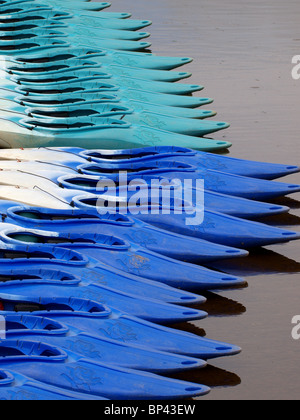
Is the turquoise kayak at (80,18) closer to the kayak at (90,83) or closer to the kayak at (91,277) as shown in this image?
the kayak at (90,83)

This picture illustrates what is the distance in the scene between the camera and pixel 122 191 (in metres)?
5.68

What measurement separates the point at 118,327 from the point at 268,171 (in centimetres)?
230

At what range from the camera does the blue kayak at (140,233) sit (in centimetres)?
516

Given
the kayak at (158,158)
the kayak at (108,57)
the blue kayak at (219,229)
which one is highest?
the kayak at (108,57)

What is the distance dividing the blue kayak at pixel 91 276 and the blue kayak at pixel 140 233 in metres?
0.38

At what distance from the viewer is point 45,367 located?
13.0 ft

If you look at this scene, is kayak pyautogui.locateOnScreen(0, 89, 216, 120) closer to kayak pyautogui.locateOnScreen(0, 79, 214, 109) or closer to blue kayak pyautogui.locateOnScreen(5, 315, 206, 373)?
kayak pyautogui.locateOnScreen(0, 79, 214, 109)

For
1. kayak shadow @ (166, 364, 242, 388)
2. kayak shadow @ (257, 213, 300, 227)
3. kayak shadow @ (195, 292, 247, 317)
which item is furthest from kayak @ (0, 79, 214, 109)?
kayak shadow @ (166, 364, 242, 388)

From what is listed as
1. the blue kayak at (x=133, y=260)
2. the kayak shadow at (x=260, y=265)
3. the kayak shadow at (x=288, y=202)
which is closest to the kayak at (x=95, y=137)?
the kayak shadow at (x=288, y=202)

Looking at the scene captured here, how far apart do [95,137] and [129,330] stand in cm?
270

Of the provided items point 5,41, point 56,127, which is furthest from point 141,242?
point 5,41

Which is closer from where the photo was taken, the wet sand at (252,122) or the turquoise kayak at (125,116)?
the wet sand at (252,122)

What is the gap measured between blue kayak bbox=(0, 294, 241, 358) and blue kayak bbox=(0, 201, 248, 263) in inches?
31.1

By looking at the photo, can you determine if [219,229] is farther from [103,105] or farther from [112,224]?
[103,105]
